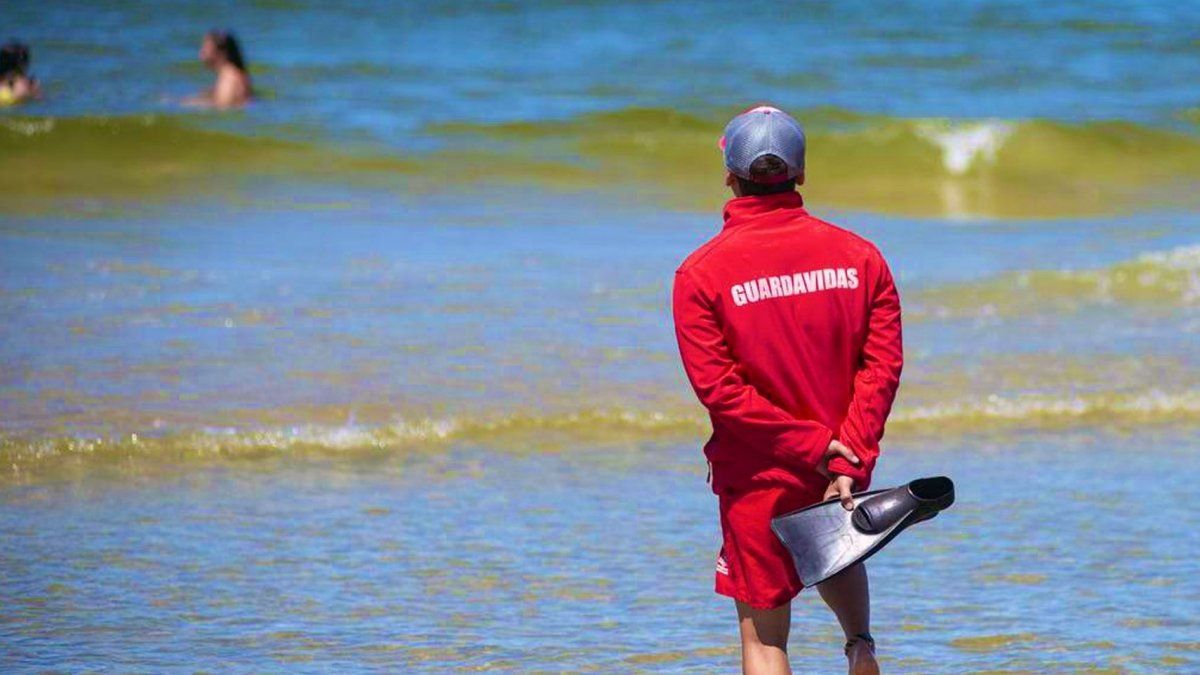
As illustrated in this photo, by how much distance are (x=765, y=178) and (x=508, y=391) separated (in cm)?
442

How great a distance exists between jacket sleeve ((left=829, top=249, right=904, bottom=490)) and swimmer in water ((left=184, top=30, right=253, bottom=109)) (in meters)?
16.9

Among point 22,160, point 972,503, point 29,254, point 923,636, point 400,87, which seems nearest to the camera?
point 923,636

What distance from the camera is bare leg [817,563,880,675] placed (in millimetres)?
3908

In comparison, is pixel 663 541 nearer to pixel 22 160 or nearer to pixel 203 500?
pixel 203 500

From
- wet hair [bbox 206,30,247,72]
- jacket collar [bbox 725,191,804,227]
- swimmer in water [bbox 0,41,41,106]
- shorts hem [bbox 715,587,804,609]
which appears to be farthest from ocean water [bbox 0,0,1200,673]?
jacket collar [bbox 725,191,804,227]

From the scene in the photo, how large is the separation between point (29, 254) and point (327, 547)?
638 centimetres

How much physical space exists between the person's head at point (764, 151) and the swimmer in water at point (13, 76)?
17.8 m

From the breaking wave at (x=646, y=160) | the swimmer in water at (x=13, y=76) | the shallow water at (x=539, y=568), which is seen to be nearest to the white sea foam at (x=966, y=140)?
the breaking wave at (x=646, y=160)

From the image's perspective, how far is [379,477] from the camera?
268 inches

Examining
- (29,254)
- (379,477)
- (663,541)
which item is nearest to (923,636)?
(663,541)

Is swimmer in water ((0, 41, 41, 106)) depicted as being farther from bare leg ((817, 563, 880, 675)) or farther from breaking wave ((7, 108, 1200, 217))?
bare leg ((817, 563, 880, 675))

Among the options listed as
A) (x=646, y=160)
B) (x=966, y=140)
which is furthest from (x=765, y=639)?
(x=966, y=140)

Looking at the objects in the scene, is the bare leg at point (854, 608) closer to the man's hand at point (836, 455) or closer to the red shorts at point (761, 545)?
the red shorts at point (761, 545)

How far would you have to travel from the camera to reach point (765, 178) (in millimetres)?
3723
